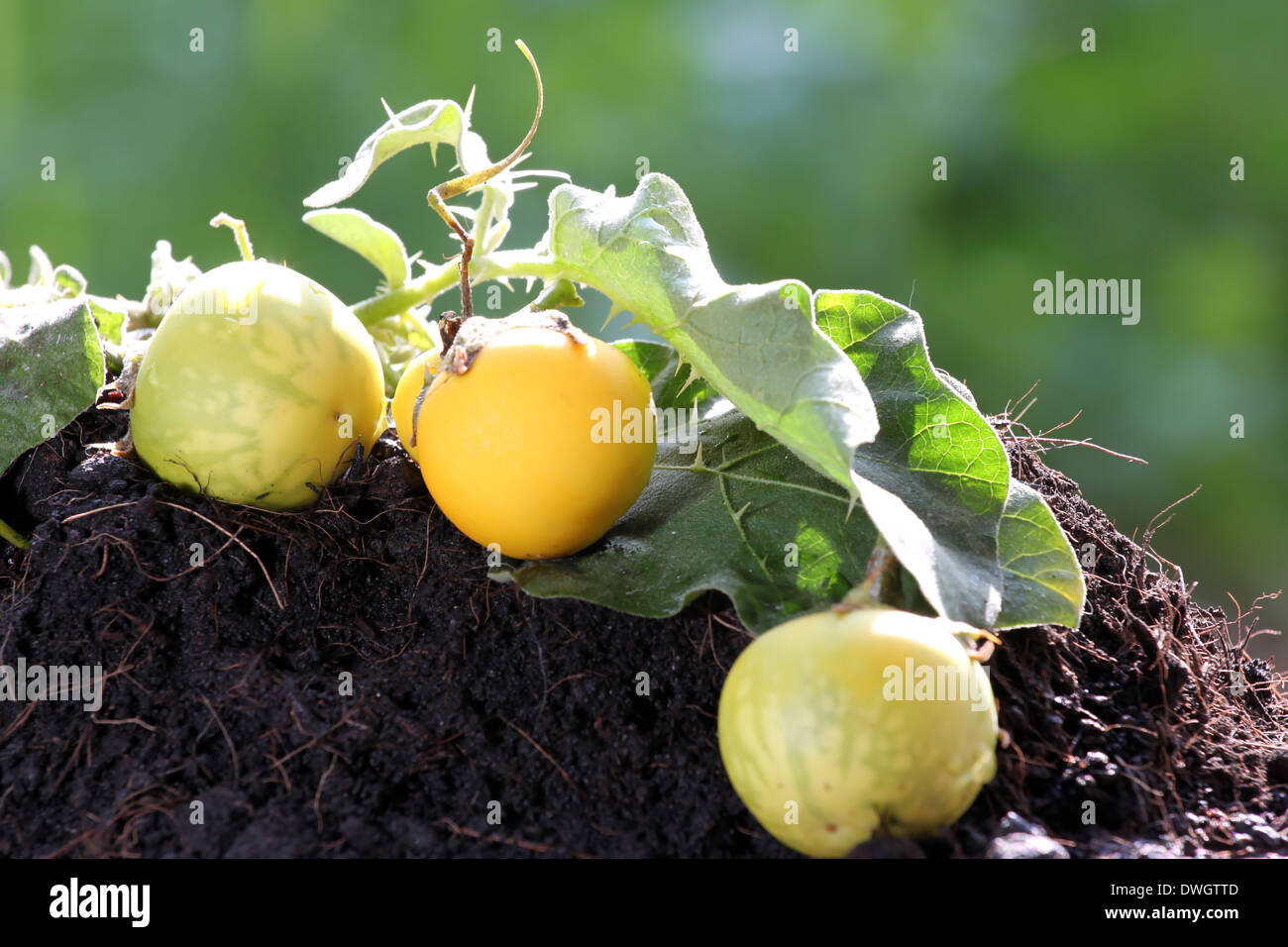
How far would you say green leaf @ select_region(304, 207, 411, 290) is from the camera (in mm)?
670

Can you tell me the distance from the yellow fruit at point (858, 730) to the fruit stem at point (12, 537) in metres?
0.44

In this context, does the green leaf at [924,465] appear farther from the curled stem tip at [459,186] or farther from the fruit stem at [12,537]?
the fruit stem at [12,537]

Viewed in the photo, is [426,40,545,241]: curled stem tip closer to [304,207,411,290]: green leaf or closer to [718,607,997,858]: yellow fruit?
[304,207,411,290]: green leaf

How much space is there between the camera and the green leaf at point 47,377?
2.00 ft

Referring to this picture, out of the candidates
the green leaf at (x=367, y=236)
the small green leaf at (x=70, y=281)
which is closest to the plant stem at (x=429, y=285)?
A: the green leaf at (x=367, y=236)

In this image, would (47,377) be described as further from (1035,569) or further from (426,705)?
(1035,569)

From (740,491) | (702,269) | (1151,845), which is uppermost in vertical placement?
(702,269)

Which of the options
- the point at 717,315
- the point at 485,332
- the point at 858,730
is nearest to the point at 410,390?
the point at 485,332

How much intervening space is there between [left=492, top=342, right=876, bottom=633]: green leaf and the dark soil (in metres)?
0.04

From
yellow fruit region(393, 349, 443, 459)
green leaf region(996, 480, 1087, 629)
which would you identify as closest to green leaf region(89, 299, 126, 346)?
yellow fruit region(393, 349, 443, 459)
